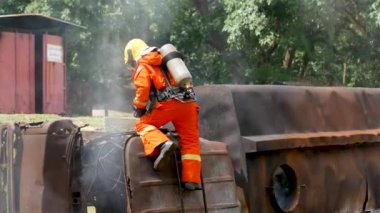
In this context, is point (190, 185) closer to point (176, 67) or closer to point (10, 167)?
point (176, 67)

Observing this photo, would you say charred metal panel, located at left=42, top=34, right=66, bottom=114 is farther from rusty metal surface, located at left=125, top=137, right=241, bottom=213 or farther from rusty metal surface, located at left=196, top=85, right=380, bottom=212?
rusty metal surface, located at left=125, top=137, right=241, bottom=213

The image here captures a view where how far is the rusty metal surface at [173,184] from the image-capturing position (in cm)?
398

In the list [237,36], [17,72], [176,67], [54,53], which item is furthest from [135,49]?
[54,53]

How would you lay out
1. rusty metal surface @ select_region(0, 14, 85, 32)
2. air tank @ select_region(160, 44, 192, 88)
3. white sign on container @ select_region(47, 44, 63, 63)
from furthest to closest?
white sign on container @ select_region(47, 44, 63, 63)
rusty metal surface @ select_region(0, 14, 85, 32)
air tank @ select_region(160, 44, 192, 88)

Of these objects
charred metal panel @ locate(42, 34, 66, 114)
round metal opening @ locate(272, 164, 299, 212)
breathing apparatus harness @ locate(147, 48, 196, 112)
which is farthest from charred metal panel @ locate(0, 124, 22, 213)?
charred metal panel @ locate(42, 34, 66, 114)

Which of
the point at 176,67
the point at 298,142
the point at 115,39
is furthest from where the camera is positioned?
the point at 115,39

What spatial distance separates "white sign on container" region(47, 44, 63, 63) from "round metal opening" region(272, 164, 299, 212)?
433 inches

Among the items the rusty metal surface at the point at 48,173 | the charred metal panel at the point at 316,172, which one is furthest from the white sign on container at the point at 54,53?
the rusty metal surface at the point at 48,173

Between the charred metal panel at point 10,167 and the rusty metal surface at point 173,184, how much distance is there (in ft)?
2.67

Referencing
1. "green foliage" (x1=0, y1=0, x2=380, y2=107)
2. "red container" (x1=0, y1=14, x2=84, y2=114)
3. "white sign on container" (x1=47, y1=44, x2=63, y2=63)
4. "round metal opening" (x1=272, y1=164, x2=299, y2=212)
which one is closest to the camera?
"round metal opening" (x1=272, y1=164, x2=299, y2=212)

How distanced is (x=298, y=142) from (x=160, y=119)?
1319mm

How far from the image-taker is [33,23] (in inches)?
601

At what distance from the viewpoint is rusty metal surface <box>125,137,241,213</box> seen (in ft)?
13.1

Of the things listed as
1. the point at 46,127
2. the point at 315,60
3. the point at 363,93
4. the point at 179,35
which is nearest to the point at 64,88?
the point at 179,35
